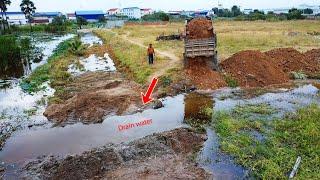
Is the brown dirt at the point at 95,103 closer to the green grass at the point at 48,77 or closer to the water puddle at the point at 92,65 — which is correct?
the green grass at the point at 48,77

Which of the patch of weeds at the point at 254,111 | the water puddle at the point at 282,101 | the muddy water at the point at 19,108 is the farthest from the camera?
the water puddle at the point at 282,101

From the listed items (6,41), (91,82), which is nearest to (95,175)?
(91,82)

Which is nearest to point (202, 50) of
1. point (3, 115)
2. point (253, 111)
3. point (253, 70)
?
point (253, 70)

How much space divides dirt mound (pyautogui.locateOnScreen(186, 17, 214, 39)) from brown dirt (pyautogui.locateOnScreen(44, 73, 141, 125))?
509 cm

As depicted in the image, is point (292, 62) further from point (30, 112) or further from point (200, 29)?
point (30, 112)

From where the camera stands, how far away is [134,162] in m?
10.8

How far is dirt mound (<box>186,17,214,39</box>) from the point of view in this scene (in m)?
22.3

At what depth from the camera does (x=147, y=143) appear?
39.2 ft

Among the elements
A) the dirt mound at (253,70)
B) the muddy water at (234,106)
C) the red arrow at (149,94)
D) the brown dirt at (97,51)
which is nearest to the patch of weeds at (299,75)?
the dirt mound at (253,70)

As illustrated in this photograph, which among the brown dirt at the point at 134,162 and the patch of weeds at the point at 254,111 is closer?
the brown dirt at the point at 134,162

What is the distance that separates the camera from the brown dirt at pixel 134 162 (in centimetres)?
1006

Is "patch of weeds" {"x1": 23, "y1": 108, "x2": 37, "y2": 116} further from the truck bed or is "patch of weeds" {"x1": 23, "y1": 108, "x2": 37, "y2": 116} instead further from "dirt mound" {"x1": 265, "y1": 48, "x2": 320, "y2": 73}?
"dirt mound" {"x1": 265, "y1": 48, "x2": 320, "y2": 73}

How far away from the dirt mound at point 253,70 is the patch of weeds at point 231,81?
0.65ft

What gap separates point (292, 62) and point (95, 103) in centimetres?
1250
